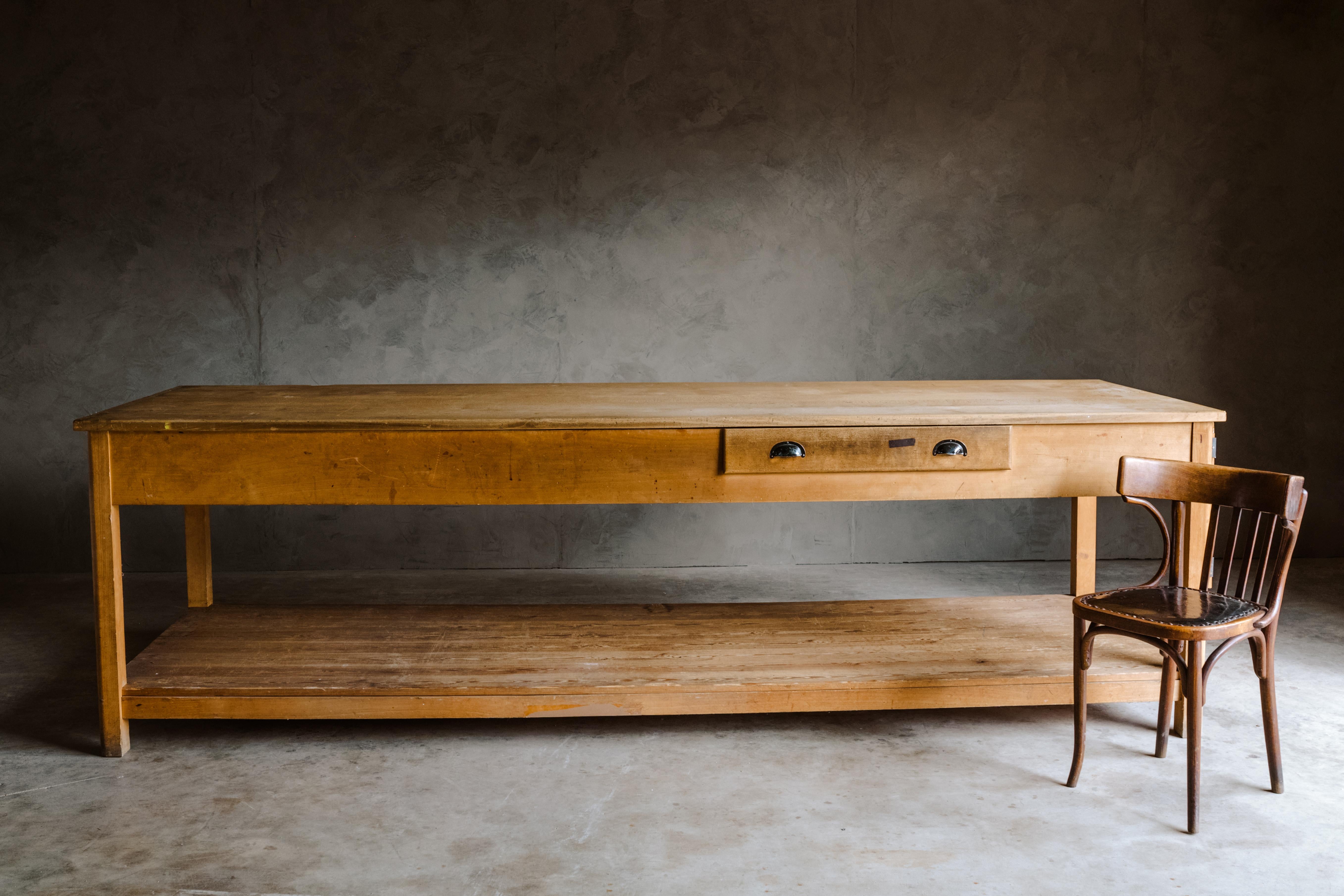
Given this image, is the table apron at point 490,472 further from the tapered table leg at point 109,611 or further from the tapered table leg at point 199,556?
the tapered table leg at point 199,556

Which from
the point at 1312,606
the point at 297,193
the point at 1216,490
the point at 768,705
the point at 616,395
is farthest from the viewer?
the point at 297,193

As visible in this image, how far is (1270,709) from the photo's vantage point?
265 centimetres

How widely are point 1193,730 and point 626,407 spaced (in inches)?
65.5

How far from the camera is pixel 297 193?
15.9ft

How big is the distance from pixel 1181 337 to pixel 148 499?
14.6 feet

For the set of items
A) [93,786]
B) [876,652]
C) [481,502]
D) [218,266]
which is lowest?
[93,786]

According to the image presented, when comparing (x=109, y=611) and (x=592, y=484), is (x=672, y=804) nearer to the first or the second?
(x=592, y=484)

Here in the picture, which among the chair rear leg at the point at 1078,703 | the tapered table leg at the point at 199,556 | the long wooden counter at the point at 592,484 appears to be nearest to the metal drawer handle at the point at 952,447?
the long wooden counter at the point at 592,484

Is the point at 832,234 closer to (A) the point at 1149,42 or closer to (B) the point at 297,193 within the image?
(A) the point at 1149,42

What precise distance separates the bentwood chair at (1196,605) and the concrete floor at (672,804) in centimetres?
14

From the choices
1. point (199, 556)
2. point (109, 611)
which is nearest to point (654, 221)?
point (199, 556)

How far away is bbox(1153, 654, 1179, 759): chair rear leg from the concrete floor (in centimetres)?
3

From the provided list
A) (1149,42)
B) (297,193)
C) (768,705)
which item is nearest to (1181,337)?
(1149,42)

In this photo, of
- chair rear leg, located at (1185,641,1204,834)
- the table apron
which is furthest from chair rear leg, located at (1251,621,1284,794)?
the table apron
